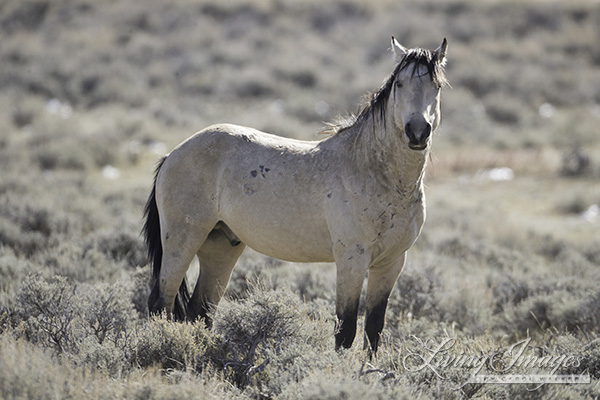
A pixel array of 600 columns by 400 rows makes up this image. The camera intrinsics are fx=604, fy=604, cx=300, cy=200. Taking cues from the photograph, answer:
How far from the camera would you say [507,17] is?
27.8 m

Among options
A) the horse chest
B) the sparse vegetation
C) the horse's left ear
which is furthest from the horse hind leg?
the horse's left ear

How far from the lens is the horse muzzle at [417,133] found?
12.5 feet

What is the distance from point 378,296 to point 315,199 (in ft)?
3.01

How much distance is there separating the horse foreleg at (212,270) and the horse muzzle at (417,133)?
2.05m

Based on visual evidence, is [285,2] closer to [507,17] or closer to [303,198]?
[507,17]

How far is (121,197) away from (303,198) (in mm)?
7490

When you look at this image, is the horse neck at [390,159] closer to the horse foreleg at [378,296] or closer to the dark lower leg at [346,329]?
the horse foreleg at [378,296]

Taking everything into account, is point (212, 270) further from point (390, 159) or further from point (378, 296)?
point (390, 159)

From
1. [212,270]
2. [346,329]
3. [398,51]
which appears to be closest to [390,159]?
[398,51]

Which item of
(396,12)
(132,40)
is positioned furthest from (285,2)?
(132,40)

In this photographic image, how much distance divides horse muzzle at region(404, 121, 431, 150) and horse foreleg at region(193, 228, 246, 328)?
2.05 m

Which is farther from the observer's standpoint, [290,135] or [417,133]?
[290,135]

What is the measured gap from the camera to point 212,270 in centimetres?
536

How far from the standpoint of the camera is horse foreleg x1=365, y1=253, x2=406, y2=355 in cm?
463
